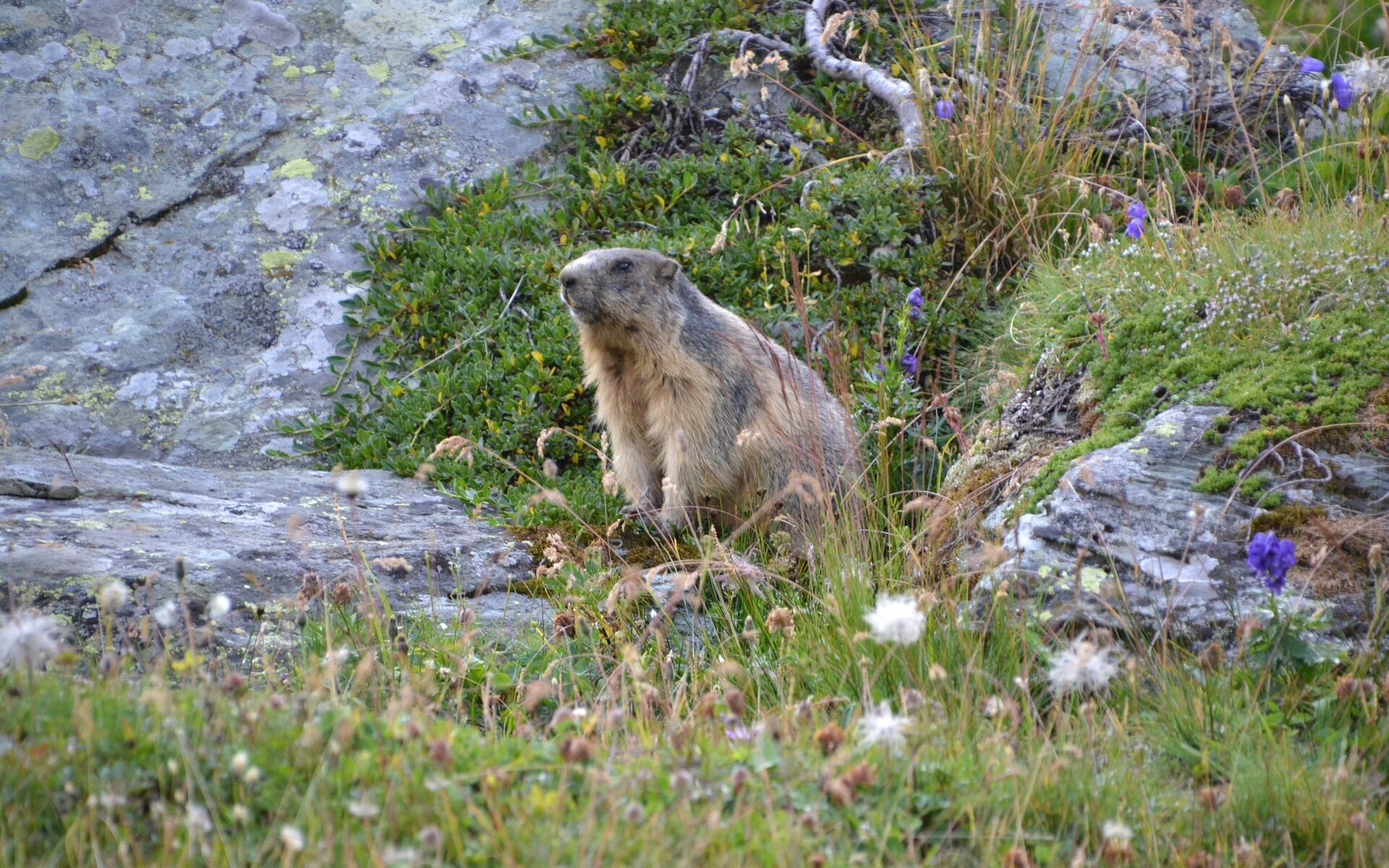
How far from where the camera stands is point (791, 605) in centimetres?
498

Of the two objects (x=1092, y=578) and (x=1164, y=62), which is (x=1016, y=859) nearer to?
(x=1092, y=578)

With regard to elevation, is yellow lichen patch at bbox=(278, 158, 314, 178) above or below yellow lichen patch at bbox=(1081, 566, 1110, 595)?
above

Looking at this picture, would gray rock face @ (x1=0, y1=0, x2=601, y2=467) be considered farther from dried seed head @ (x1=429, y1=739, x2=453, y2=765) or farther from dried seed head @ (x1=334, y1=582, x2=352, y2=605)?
dried seed head @ (x1=429, y1=739, x2=453, y2=765)

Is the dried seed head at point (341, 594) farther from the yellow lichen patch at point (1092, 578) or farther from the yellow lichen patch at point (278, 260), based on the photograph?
the yellow lichen patch at point (278, 260)

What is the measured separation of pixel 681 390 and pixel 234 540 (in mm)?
2517

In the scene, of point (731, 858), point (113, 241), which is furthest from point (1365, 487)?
point (113, 241)

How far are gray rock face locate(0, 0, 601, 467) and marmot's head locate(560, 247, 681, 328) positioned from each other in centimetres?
216

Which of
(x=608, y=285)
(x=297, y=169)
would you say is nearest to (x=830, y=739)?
(x=608, y=285)

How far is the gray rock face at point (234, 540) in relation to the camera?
4738 mm

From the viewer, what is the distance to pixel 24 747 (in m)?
2.73

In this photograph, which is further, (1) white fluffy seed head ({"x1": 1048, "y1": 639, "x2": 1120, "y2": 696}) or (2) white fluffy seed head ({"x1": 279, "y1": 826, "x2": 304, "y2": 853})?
(1) white fluffy seed head ({"x1": 1048, "y1": 639, "x2": 1120, "y2": 696})

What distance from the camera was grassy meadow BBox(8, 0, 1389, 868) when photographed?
2773 millimetres

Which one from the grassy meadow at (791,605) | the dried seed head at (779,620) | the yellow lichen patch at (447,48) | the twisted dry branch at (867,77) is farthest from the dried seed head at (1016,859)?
the yellow lichen patch at (447,48)

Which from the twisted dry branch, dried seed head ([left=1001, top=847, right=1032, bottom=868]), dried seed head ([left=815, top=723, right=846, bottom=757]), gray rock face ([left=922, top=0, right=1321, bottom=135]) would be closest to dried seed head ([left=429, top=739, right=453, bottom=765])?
dried seed head ([left=815, top=723, right=846, bottom=757])
